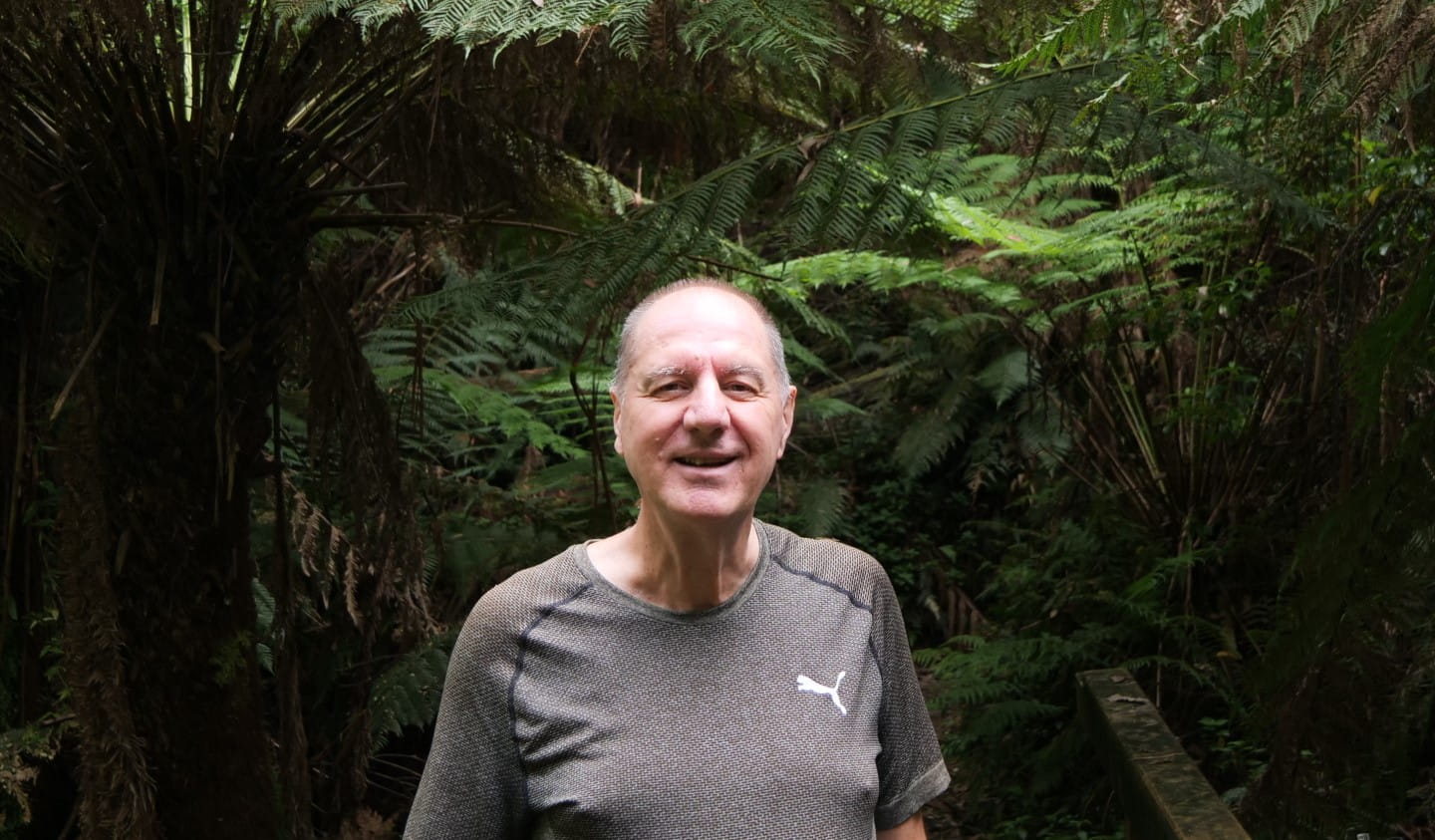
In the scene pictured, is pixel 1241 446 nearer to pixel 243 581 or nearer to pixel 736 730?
pixel 243 581

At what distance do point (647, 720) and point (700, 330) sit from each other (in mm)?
469

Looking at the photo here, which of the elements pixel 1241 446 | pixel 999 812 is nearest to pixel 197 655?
pixel 999 812

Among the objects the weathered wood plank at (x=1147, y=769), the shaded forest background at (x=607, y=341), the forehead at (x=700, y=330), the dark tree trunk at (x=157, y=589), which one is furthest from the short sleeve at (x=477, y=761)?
the dark tree trunk at (x=157, y=589)

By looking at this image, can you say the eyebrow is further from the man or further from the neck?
the neck

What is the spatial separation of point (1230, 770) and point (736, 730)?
9.95 ft

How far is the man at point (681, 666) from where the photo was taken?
158 centimetres

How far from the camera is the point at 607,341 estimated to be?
3949 mm

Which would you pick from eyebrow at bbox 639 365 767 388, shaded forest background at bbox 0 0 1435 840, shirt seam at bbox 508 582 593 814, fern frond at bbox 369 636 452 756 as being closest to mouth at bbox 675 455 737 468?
eyebrow at bbox 639 365 767 388

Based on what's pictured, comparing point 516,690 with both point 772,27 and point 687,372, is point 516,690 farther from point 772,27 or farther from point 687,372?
point 772,27

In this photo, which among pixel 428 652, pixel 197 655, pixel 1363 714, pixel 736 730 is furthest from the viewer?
pixel 428 652

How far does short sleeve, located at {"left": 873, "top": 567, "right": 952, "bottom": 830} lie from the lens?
70.4 inches

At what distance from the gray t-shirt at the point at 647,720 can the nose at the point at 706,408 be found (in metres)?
0.22

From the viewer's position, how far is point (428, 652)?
403 cm

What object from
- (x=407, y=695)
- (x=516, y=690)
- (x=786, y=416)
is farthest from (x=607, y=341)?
(x=516, y=690)
